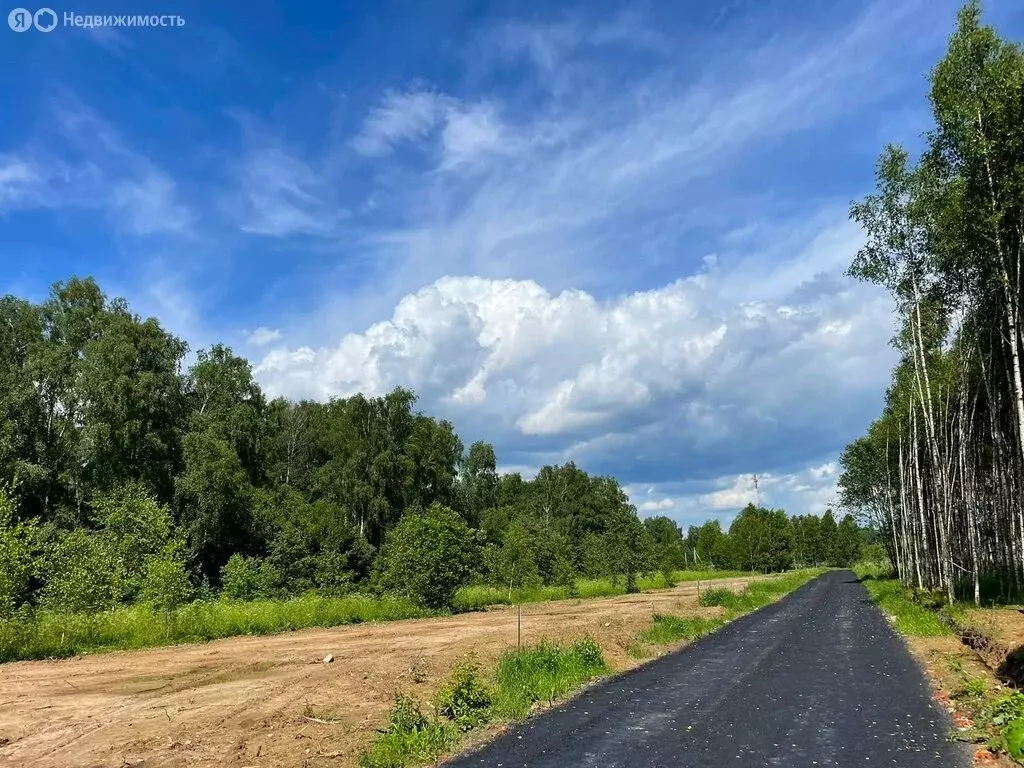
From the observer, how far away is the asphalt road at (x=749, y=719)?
9375mm

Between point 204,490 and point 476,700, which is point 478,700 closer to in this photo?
point 476,700

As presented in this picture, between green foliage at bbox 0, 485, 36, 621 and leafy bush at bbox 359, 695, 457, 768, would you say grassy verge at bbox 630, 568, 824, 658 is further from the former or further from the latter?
green foliage at bbox 0, 485, 36, 621

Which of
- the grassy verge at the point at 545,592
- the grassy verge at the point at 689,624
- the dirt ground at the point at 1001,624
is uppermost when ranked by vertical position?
the dirt ground at the point at 1001,624

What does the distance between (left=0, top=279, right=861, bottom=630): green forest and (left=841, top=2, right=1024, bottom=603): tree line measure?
24798 millimetres

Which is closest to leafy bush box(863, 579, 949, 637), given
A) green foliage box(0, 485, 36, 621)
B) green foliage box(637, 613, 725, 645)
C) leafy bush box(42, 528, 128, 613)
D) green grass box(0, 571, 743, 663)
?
green foliage box(637, 613, 725, 645)

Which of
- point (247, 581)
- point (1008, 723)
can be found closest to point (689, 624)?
point (1008, 723)

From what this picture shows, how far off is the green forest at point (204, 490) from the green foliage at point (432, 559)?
3.8 inches

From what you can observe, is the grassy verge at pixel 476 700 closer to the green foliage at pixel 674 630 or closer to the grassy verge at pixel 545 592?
the green foliage at pixel 674 630

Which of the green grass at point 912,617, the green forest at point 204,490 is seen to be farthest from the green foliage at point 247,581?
the green grass at point 912,617

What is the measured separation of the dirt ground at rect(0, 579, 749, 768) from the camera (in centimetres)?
1059

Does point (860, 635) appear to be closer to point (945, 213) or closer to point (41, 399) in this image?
point (945, 213)

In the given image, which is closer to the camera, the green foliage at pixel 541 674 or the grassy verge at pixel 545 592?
the green foliage at pixel 541 674

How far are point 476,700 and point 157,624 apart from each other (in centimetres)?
1887

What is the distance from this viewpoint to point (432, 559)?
133ft
